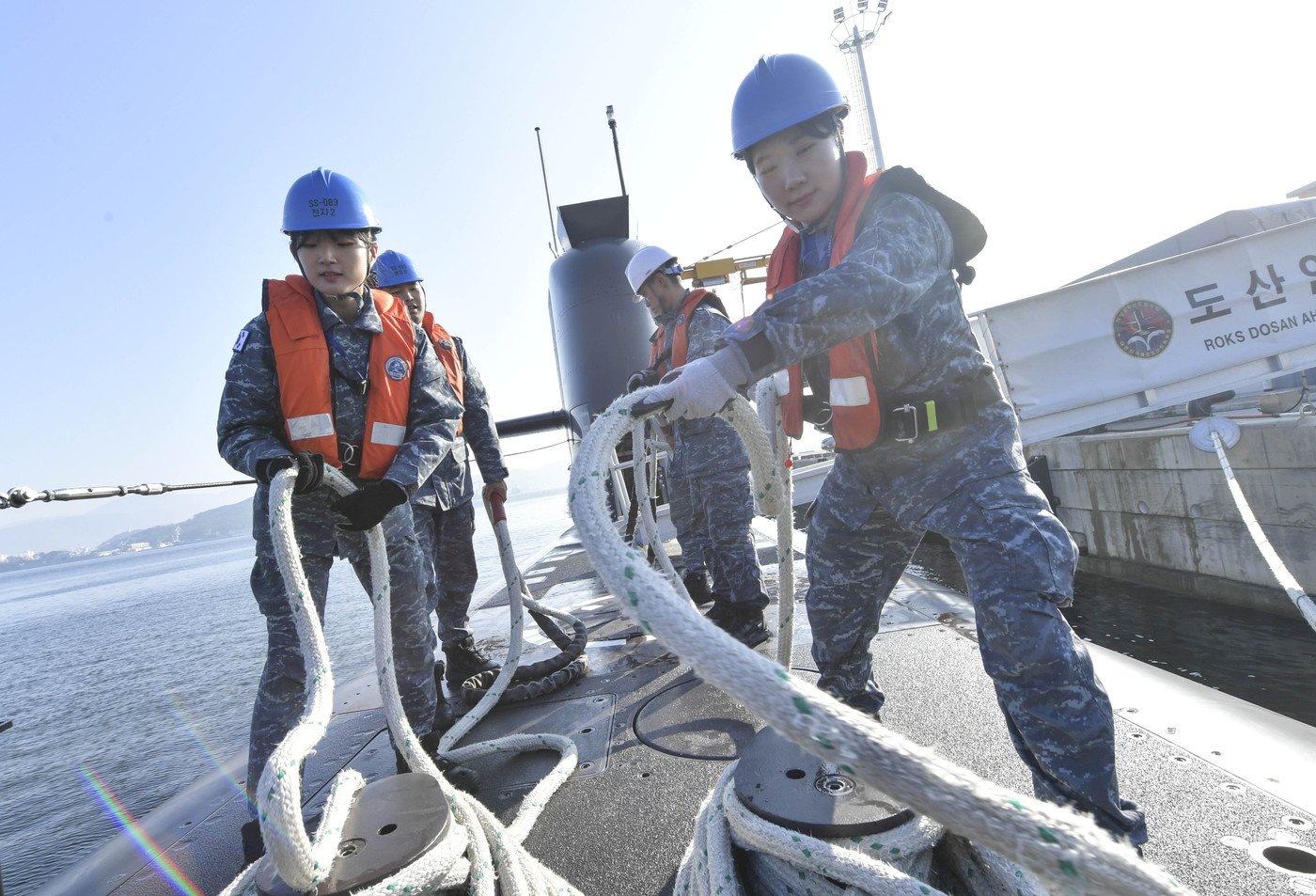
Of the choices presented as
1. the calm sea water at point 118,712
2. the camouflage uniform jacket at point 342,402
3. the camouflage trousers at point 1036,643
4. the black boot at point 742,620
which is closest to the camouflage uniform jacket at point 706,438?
the black boot at point 742,620

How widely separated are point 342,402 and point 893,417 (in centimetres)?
184

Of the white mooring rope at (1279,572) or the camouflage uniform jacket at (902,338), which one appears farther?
the white mooring rope at (1279,572)

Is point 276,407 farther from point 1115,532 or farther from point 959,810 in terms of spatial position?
point 1115,532

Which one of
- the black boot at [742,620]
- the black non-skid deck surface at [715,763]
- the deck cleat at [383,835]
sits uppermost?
the deck cleat at [383,835]

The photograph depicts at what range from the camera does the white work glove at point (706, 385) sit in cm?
123

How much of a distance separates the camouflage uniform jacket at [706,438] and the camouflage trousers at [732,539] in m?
0.06

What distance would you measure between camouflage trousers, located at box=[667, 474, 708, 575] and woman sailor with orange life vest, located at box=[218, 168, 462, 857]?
196 cm

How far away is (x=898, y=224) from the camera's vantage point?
150 cm

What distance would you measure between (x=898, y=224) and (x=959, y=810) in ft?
4.01

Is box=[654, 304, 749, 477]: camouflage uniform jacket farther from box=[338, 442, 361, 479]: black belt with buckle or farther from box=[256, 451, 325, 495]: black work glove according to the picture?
box=[256, 451, 325, 495]: black work glove

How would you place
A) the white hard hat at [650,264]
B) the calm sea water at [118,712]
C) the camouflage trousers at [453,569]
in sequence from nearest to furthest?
the camouflage trousers at [453,569], the calm sea water at [118,712], the white hard hat at [650,264]

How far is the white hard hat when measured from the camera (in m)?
4.00

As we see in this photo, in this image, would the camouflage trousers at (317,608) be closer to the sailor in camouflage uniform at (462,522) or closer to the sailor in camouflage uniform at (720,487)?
the sailor in camouflage uniform at (462,522)

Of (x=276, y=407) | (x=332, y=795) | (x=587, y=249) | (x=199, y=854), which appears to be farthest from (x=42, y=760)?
(x=587, y=249)
